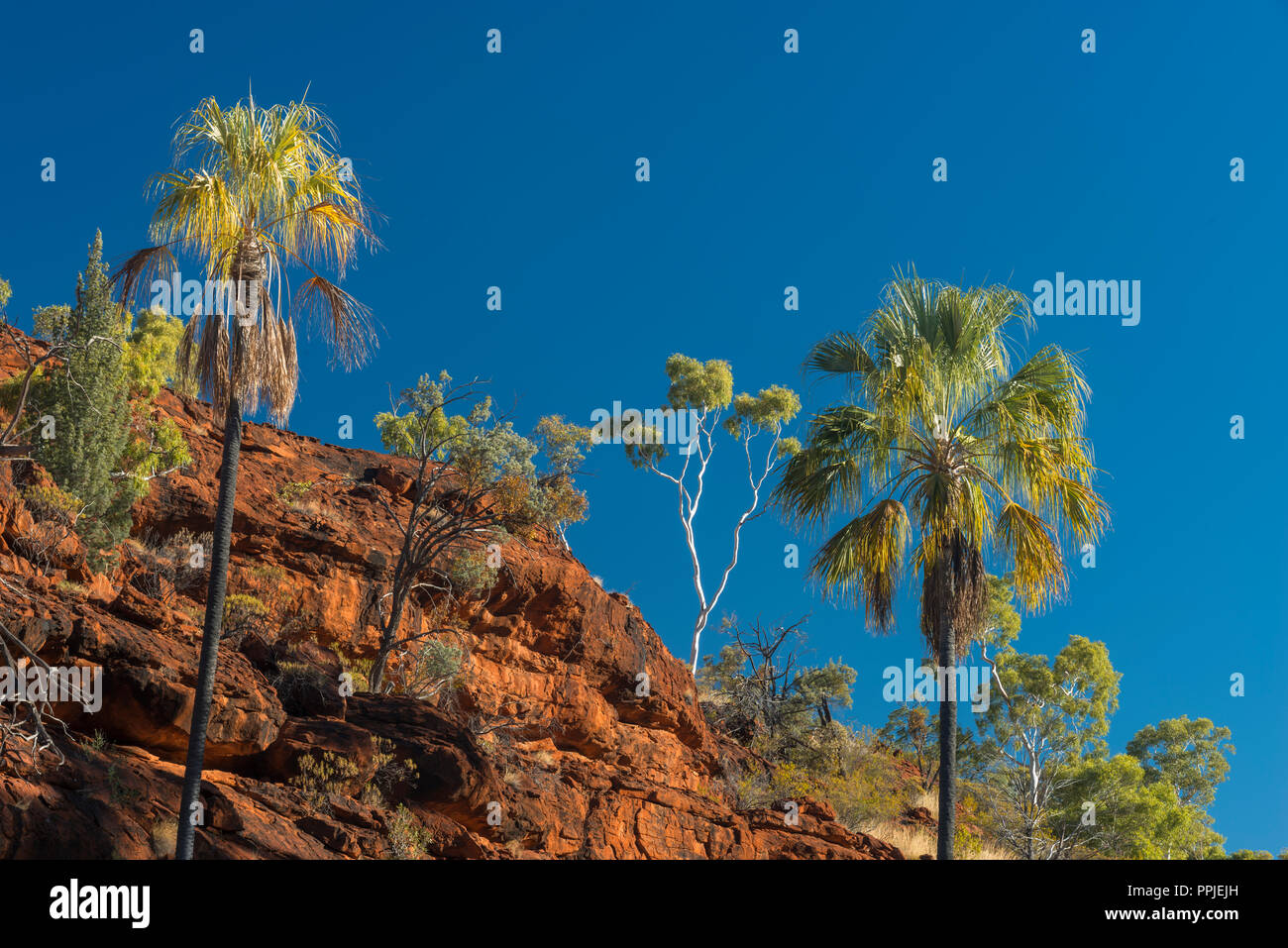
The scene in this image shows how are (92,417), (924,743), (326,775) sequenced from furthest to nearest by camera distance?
(924,743) < (92,417) < (326,775)

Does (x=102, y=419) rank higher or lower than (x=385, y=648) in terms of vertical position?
higher

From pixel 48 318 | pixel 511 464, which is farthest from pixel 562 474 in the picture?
pixel 48 318

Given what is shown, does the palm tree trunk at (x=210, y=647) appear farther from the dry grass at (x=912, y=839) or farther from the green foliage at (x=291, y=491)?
the dry grass at (x=912, y=839)

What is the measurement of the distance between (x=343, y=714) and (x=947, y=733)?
9.74m

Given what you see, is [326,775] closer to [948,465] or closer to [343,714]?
[343,714]

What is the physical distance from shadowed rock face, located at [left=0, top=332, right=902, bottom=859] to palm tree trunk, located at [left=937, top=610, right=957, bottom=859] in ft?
15.2

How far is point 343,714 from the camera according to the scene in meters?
18.0

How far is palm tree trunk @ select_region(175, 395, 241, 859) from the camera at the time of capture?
1331 centimetres

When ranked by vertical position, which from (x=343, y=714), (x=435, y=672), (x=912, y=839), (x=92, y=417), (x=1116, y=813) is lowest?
(x=1116, y=813)

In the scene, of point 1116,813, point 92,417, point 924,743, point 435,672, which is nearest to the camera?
point 435,672

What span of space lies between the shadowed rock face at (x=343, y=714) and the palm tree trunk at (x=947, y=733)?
15.2 ft

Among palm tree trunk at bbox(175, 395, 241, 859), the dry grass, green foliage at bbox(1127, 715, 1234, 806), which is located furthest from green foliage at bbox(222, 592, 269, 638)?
green foliage at bbox(1127, 715, 1234, 806)

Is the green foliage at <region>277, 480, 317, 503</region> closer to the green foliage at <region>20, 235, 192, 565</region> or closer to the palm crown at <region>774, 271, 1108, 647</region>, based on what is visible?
the green foliage at <region>20, 235, 192, 565</region>
